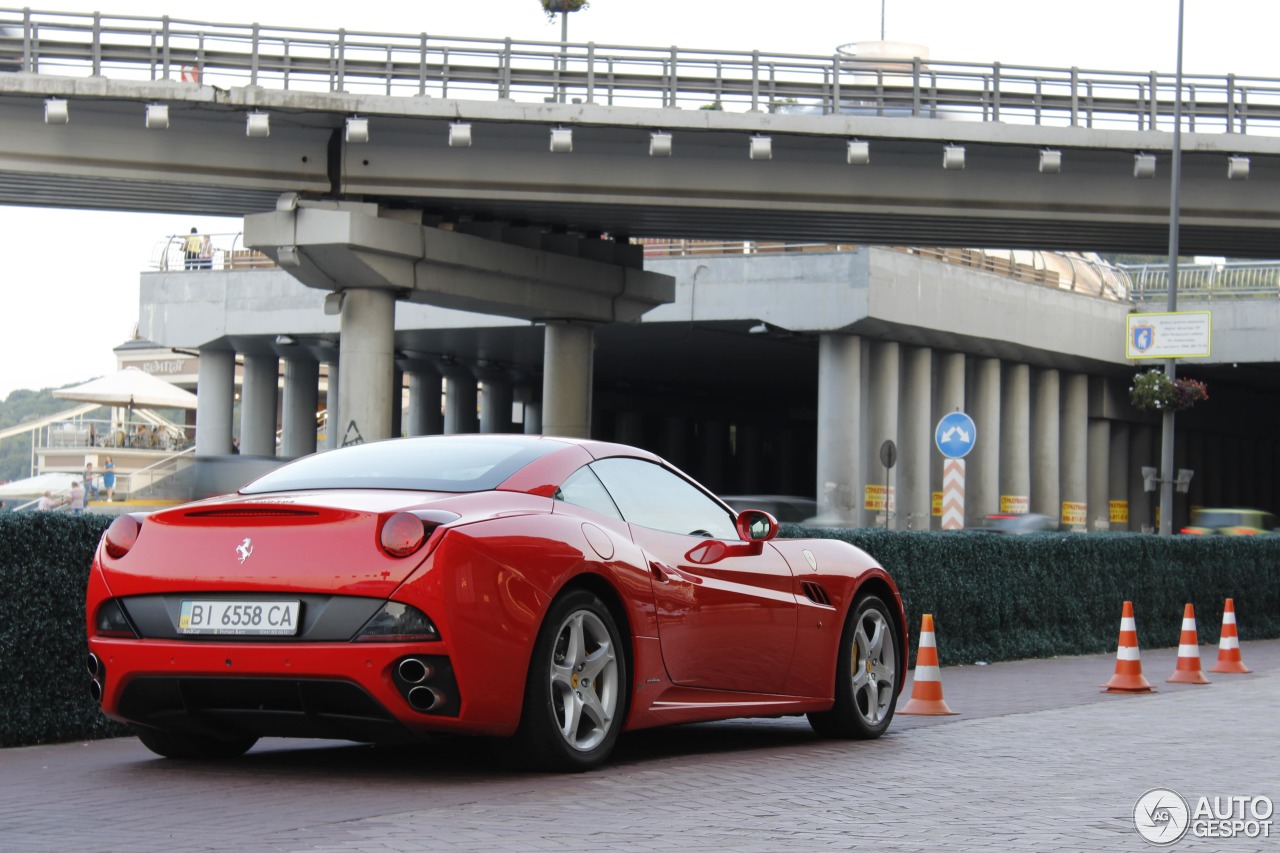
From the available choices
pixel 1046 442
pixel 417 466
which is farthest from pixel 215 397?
pixel 417 466

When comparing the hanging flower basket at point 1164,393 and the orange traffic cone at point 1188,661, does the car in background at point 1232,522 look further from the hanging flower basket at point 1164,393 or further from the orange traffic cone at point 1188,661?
the orange traffic cone at point 1188,661

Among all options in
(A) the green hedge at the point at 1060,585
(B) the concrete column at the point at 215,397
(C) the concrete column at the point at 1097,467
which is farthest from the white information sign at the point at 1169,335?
(B) the concrete column at the point at 215,397

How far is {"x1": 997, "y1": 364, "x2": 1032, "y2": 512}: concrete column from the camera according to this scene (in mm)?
53000

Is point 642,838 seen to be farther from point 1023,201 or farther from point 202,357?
point 202,357

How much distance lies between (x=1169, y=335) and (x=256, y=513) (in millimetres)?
29994

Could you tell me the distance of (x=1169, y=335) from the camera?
34406 mm

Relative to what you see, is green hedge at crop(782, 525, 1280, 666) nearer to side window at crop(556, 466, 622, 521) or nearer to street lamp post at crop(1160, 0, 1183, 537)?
side window at crop(556, 466, 622, 521)

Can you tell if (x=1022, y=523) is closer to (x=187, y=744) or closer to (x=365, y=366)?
(x=365, y=366)

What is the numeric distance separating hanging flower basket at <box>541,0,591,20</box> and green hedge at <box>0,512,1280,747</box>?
4123cm

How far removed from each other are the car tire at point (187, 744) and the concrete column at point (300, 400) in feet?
167

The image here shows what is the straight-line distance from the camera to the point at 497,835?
18.7 ft

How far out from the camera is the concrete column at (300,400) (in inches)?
2288

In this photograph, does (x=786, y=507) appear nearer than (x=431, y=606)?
No

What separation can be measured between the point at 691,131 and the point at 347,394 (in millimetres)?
8078
